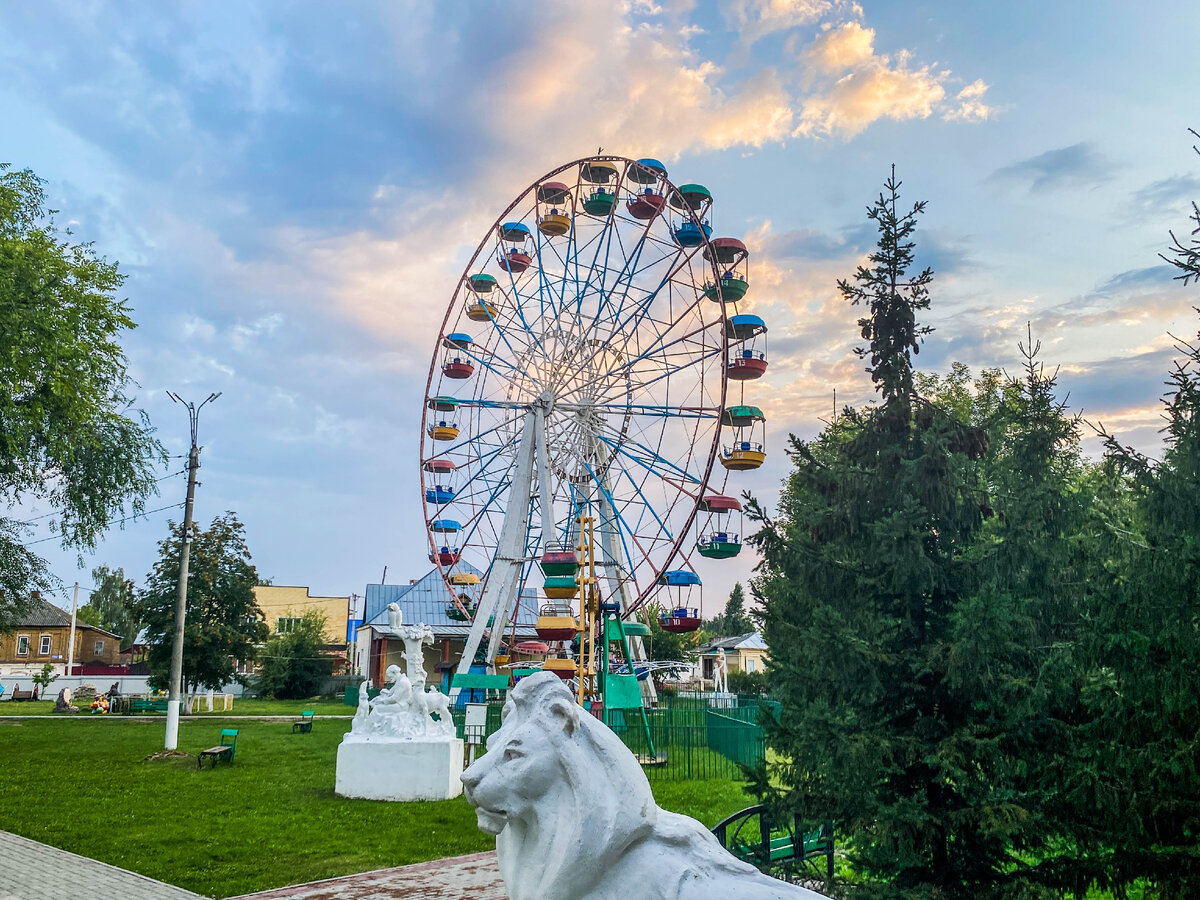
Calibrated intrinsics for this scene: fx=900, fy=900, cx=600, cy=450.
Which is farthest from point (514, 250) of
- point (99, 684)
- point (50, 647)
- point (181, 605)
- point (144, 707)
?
point (50, 647)

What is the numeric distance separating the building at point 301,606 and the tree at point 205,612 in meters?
27.4

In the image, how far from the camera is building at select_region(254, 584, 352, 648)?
219 feet

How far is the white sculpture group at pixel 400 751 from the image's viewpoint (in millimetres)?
15203

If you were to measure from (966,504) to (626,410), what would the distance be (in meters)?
20.4

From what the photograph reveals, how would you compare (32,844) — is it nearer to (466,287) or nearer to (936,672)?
(936,672)

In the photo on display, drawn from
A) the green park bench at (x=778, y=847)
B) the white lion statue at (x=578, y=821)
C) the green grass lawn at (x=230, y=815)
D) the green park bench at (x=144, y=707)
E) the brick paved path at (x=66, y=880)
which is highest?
the white lion statue at (x=578, y=821)

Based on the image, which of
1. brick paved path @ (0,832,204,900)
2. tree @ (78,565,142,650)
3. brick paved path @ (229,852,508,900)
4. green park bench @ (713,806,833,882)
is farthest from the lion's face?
tree @ (78,565,142,650)

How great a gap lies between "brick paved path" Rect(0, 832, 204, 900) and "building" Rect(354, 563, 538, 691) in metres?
35.6

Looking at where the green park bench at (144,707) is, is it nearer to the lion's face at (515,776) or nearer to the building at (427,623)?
the building at (427,623)

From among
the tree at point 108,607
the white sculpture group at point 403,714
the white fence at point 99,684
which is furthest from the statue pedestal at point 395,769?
the tree at point 108,607

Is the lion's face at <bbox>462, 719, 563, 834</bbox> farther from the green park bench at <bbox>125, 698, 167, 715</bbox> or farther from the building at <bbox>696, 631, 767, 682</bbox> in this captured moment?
the building at <bbox>696, 631, 767, 682</bbox>

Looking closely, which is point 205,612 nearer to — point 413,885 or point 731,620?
point 413,885

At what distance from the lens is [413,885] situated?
9.54m

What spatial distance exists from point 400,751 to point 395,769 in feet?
0.99
